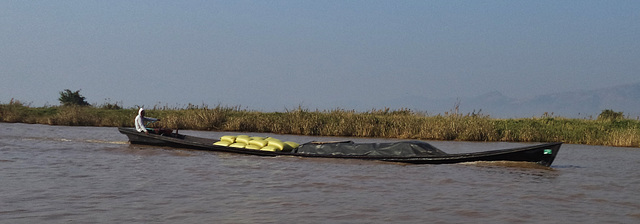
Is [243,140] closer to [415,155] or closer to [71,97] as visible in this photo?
[415,155]

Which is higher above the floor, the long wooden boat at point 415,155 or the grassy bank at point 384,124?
the grassy bank at point 384,124

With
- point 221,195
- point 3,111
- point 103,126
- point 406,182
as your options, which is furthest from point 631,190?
point 3,111

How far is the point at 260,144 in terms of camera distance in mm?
15805

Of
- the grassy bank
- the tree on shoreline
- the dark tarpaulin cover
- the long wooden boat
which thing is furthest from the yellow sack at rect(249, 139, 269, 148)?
the tree on shoreline

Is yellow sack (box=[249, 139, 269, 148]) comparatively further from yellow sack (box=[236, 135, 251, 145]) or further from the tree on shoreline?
the tree on shoreline

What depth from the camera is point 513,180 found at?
11.8 meters

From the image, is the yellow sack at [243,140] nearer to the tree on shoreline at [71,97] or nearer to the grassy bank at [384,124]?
the grassy bank at [384,124]

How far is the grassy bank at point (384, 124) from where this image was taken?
2533 cm

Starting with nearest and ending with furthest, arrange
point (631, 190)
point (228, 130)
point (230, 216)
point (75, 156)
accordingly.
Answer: point (230, 216)
point (631, 190)
point (75, 156)
point (228, 130)

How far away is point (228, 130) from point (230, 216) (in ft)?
72.5

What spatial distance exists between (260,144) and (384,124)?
12.1m

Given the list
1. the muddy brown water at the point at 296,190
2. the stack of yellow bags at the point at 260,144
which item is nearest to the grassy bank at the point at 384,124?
the muddy brown water at the point at 296,190

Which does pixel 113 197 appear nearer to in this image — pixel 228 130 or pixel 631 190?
pixel 631 190

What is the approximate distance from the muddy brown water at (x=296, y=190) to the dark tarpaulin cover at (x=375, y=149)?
38 centimetres
